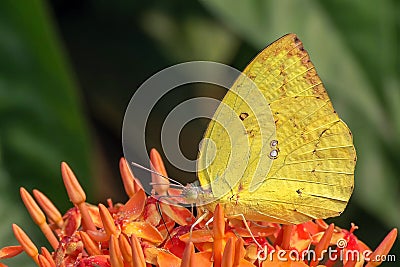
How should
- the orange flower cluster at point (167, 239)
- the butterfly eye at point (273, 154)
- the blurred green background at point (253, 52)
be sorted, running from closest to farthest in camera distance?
the orange flower cluster at point (167, 239) < the butterfly eye at point (273, 154) < the blurred green background at point (253, 52)

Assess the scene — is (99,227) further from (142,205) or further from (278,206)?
(278,206)

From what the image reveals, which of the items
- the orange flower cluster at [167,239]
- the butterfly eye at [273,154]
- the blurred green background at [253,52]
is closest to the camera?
the orange flower cluster at [167,239]

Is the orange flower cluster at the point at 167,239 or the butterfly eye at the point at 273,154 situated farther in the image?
the butterfly eye at the point at 273,154

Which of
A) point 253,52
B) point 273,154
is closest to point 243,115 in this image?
point 273,154

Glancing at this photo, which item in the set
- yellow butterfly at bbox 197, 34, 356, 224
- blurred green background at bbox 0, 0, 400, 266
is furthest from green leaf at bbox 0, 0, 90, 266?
yellow butterfly at bbox 197, 34, 356, 224

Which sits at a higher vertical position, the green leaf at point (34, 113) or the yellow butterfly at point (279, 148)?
the green leaf at point (34, 113)

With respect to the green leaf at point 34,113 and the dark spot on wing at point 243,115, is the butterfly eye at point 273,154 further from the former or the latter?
the green leaf at point 34,113

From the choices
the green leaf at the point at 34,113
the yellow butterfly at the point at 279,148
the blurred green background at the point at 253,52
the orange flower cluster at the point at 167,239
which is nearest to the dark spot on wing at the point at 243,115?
the yellow butterfly at the point at 279,148
